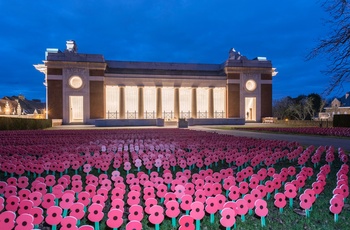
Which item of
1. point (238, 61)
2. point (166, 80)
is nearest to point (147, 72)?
point (166, 80)

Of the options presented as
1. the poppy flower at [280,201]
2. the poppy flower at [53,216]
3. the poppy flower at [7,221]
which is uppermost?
the poppy flower at [7,221]

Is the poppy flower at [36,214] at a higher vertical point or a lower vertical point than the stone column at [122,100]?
lower

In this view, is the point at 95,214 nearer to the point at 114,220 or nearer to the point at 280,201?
the point at 114,220

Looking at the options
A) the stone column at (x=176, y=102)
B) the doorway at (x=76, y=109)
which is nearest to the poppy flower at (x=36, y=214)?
the doorway at (x=76, y=109)

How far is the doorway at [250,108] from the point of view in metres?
62.4

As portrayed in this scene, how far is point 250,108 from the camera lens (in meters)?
64.4

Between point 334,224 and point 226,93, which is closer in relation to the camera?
point 334,224

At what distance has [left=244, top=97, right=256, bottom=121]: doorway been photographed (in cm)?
6238

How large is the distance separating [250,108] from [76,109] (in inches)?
1554

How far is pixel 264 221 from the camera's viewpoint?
5.16 m

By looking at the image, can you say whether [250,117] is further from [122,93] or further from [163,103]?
[122,93]

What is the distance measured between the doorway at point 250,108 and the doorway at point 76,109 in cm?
3665

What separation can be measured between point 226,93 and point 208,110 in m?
5.49

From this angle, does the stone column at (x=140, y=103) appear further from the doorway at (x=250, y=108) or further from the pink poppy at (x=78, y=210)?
the pink poppy at (x=78, y=210)
